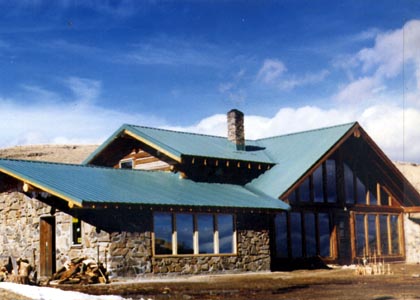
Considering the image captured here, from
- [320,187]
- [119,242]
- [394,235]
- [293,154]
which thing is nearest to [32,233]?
[119,242]

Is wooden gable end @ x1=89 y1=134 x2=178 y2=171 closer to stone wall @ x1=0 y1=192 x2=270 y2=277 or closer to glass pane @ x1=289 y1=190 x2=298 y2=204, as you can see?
stone wall @ x1=0 y1=192 x2=270 y2=277

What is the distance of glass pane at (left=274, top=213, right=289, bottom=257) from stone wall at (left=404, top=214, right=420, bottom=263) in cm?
885

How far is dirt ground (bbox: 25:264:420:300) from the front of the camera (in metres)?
16.4

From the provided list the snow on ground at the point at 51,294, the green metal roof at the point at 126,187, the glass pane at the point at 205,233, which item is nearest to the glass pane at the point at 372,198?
the green metal roof at the point at 126,187

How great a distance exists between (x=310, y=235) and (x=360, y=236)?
355 cm

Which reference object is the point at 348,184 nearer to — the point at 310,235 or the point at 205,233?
the point at 310,235

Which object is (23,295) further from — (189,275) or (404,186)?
(404,186)

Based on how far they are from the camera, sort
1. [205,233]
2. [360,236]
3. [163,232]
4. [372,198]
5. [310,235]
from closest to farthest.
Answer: [163,232]
[205,233]
[310,235]
[360,236]
[372,198]

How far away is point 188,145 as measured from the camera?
29422mm

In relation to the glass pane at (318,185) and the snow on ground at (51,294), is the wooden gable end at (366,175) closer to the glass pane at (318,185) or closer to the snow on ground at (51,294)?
the glass pane at (318,185)

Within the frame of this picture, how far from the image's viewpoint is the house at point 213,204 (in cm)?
2303

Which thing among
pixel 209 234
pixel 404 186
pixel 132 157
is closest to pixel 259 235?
pixel 209 234

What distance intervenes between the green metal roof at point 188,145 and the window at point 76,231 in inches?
215

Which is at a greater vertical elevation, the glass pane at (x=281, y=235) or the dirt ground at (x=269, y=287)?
the glass pane at (x=281, y=235)
